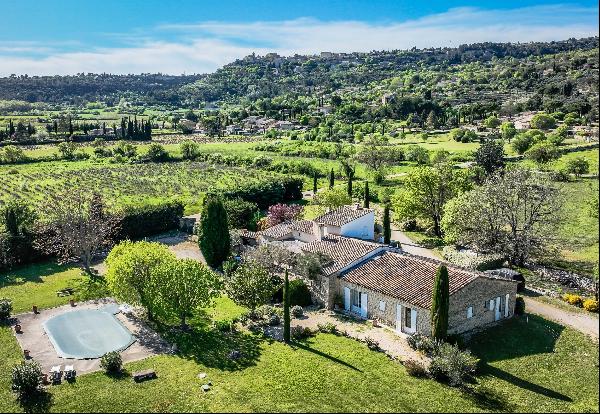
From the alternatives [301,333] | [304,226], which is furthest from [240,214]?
[301,333]

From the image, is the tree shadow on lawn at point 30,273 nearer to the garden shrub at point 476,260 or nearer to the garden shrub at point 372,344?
the garden shrub at point 372,344

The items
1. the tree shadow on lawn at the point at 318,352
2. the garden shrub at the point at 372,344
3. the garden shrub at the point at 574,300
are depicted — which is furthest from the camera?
the garden shrub at the point at 574,300

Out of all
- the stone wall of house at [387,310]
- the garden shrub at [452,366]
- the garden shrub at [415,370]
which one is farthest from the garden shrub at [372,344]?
the garden shrub at [452,366]

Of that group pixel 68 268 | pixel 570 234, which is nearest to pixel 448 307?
pixel 570 234

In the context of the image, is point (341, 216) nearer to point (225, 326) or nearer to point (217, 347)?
point (225, 326)

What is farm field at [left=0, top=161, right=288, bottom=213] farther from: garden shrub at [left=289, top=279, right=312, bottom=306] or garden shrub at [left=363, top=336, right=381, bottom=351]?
garden shrub at [left=363, top=336, right=381, bottom=351]

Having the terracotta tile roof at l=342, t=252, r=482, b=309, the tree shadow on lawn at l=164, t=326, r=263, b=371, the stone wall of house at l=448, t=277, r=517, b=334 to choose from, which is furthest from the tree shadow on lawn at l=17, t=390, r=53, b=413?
the stone wall of house at l=448, t=277, r=517, b=334
